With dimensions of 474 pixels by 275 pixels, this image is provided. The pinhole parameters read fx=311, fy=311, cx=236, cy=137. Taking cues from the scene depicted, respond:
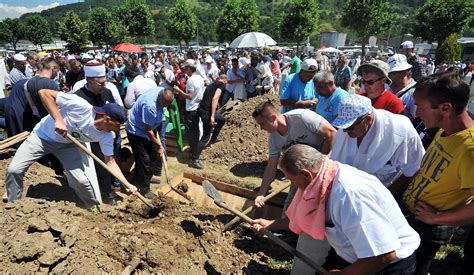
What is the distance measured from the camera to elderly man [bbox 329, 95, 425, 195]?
7.86ft

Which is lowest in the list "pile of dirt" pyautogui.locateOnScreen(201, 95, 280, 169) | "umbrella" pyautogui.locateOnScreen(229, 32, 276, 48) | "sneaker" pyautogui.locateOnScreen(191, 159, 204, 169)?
"sneaker" pyautogui.locateOnScreen(191, 159, 204, 169)

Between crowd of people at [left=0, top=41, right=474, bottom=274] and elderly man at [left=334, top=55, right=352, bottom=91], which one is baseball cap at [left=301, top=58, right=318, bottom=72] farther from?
elderly man at [left=334, top=55, right=352, bottom=91]

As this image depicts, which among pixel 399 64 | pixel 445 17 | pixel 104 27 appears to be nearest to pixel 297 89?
pixel 399 64

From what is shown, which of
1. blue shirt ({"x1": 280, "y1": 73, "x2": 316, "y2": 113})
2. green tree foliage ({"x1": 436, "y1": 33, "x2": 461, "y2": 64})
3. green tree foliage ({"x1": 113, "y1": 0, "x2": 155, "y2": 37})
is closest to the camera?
blue shirt ({"x1": 280, "y1": 73, "x2": 316, "y2": 113})

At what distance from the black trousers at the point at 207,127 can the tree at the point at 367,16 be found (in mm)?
29156

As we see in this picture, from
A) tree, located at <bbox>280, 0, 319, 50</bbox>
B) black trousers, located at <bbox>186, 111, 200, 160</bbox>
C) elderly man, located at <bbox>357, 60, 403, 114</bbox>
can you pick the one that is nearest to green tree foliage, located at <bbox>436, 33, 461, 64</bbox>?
tree, located at <bbox>280, 0, 319, 50</bbox>

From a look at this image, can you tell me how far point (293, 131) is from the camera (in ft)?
11.5

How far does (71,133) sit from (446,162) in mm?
Answer: 3875

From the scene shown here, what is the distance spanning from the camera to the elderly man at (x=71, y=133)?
365 centimetres

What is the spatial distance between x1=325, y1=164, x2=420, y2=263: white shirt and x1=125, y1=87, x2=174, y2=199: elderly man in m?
3.43

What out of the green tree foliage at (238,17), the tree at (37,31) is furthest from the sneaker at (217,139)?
the tree at (37,31)

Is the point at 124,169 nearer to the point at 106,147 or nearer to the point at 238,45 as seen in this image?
the point at 106,147

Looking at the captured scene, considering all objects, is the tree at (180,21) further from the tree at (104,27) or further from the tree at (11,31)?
the tree at (11,31)

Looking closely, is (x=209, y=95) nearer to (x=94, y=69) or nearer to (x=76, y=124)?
(x=94, y=69)
